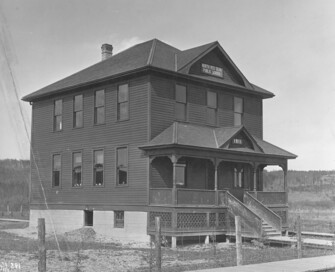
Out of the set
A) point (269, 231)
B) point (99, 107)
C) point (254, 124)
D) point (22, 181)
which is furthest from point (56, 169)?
point (22, 181)

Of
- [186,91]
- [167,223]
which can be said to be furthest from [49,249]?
[186,91]

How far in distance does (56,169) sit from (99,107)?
5.07 metres

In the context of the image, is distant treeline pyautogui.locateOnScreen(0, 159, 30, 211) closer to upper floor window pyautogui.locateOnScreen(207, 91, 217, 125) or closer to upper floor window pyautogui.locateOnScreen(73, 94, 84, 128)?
upper floor window pyautogui.locateOnScreen(73, 94, 84, 128)

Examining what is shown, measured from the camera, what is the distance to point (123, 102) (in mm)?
27000

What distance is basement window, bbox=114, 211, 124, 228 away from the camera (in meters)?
27.0

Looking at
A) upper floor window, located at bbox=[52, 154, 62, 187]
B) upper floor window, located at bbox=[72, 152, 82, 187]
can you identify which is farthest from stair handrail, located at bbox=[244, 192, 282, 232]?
upper floor window, located at bbox=[52, 154, 62, 187]

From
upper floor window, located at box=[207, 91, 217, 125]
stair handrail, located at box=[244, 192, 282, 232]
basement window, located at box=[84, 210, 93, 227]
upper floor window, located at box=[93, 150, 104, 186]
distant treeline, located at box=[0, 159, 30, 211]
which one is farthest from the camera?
distant treeline, located at box=[0, 159, 30, 211]

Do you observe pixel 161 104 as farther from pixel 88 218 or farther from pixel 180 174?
pixel 88 218

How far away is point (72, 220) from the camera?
29609 millimetres

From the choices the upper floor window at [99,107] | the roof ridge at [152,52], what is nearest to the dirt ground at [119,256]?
the upper floor window at [99,107]

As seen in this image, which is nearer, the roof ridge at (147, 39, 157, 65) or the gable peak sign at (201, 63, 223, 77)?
the roof ridge at (147, 39, 157, 65)

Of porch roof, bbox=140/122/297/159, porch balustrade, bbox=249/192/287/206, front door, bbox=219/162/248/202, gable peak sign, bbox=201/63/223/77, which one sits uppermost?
gable peak sign, bbox=201/63/223/77

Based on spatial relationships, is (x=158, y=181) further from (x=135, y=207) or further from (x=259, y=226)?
(x=259, y=226)

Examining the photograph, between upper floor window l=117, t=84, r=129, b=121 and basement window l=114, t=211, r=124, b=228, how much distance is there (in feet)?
15.2
